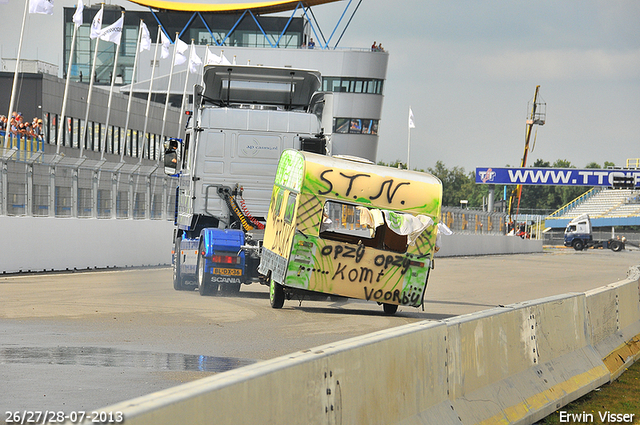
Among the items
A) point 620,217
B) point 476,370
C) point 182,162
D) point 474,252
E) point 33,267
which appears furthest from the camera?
point 620,217

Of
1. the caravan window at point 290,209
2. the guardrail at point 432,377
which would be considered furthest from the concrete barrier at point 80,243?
the guardrail at point 432,377

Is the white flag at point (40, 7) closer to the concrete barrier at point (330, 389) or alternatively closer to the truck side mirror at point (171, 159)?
the truck side mirror at point (171, 159)

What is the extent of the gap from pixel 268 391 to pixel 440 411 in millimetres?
2155

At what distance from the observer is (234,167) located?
17.3 meters

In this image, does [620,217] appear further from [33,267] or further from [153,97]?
[33,267]

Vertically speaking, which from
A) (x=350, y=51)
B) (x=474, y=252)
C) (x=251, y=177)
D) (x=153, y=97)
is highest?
(x=350, y=51)

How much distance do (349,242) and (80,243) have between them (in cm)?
1054

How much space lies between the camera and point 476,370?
670 centimetres

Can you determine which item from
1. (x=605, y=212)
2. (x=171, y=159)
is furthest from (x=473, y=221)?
(x=605, y=212)

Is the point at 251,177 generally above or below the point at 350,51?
below

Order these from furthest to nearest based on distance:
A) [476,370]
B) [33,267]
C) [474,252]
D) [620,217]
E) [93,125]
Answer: [620,217] → [93,125] → [474,252] → [33,267] → [476,370]

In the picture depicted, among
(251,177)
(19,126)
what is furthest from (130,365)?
(19,126)

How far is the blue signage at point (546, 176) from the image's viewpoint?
75375 millimetres

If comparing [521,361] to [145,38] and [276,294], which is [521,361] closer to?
[276,294]
